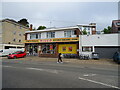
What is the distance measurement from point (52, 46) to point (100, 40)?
10744mm

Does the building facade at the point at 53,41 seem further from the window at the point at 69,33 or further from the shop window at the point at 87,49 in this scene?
the shop window at the point at 87,49

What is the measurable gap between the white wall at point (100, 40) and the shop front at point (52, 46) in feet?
5.85

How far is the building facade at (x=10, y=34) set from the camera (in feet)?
127

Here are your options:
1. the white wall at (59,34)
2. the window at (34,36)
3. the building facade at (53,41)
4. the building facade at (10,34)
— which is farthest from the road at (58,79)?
the building facade at (10,34)

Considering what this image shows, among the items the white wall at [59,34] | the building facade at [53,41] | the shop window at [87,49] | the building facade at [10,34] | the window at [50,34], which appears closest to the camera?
the shop window at [87,49]

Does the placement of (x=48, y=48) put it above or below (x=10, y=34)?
below

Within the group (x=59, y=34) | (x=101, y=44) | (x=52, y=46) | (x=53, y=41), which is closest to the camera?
(x=101, y=44)

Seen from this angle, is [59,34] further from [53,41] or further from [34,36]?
[34,36]

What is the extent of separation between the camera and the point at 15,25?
43.1 m

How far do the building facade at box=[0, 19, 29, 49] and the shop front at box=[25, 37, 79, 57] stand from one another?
1420 cm

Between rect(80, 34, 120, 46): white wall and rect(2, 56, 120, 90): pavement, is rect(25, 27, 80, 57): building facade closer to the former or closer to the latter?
rect(80, 34, 120, 46): white wall

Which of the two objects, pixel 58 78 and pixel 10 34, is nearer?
pixel 58 78

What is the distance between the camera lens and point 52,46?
25.9m

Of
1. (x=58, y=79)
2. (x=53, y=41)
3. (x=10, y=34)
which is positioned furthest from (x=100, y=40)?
(x=10, y=34)
